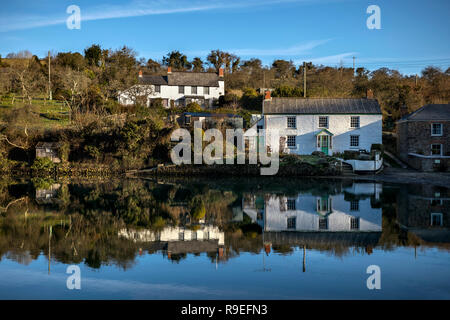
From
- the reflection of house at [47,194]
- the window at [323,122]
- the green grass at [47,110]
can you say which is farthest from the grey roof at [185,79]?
the reflection of house at [47,194]

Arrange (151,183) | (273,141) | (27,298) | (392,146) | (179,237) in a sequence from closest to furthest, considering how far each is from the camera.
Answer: (27,298)
(179,237)
(151,183)
(273,141)
(392,146)

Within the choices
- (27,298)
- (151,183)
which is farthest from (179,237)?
(151,183)

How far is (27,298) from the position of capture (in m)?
7.71

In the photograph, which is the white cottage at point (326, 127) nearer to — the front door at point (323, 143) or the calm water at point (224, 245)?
the front door at point (323, 143)

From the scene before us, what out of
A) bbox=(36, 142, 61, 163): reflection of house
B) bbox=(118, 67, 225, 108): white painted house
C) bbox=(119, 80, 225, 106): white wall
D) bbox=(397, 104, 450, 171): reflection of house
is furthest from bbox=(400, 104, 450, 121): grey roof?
bbox=(36, 142, 61, 163): reflection of house

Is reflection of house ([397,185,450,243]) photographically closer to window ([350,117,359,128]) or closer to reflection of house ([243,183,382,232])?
reflection of house ([243,183,382,232])

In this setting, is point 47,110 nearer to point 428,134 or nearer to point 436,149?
point 428,134

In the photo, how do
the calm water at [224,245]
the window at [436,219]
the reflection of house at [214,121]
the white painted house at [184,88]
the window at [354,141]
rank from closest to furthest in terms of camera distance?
the calm water at [224,245] < the window at [436,219] < the reflection of house at [214,121] < the window at [354,141] < the white painted house at [184,88]

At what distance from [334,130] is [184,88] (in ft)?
79.2

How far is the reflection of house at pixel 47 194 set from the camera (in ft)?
61.5

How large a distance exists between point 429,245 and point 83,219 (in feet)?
36.3

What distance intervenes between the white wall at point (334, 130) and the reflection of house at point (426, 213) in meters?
13.5
